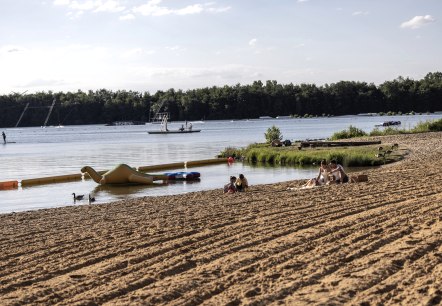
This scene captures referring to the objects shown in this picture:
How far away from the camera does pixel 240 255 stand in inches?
389

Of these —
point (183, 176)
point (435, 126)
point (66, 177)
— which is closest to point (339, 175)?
point (183, 176)

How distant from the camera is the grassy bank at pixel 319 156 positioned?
114ft

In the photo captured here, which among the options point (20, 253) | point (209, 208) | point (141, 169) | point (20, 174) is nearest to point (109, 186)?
point (141, 169)

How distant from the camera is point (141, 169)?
37.1 m

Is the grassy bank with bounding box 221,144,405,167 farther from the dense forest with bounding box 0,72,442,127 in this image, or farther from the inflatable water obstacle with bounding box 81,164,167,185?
the dense forest with bounding box 0,72,442,127

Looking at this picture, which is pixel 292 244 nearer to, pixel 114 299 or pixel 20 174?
pixel 114 299

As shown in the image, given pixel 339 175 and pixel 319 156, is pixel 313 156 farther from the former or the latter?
pixel 339 175

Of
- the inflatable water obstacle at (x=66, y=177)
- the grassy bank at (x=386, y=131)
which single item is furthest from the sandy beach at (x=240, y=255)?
the grassy bank at (x=386, y=131)

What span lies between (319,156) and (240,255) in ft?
94.2

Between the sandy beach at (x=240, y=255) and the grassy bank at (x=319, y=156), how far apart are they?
18.8 m

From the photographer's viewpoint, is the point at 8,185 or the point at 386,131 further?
the point at 386,131

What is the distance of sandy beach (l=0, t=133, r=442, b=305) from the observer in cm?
798

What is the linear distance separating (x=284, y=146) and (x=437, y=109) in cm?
13490

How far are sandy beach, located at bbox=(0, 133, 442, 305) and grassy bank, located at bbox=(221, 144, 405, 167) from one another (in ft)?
61.6
